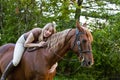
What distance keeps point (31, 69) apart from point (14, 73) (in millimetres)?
506

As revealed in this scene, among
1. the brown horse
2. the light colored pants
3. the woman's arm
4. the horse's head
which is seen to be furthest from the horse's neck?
the light colored pants

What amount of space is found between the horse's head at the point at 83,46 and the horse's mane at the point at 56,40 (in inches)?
8.4

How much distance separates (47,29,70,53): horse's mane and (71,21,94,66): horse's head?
8.4 inches

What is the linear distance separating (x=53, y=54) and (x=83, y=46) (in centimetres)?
61

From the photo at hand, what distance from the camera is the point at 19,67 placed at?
6.11 m

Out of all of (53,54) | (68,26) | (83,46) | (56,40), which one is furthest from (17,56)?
(68,26)

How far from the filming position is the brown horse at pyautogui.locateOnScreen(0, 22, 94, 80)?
5398mm

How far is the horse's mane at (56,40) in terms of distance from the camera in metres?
5.67

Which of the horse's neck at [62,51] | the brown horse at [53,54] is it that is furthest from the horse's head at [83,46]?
the horse's neck at [62,51]

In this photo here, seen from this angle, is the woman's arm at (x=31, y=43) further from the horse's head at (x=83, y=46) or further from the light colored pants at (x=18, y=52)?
the horse's head at (x=83, y=46)

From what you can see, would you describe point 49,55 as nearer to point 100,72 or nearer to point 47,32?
point 47,32

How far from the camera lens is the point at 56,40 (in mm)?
5730

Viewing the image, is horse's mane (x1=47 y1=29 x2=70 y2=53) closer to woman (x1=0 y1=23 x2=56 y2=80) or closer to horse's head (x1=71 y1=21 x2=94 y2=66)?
woman (x1=0 y1=23 x2=56 y2=80)

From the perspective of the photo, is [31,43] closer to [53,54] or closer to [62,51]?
[53,54]
